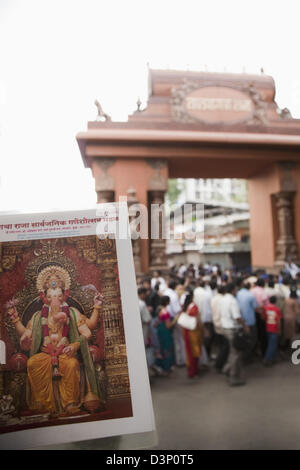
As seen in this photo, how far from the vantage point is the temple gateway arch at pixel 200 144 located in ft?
22.7

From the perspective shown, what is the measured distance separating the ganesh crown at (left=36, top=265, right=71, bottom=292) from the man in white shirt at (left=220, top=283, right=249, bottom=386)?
2.57m

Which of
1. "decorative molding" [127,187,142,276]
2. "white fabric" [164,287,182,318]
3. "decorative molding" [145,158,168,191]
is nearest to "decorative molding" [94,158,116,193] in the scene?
"decorative molding" [127,187,142,276]

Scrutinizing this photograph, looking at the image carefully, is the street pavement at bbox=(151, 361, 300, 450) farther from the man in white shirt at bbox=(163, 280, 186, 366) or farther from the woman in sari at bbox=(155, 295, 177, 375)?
the man in white shirt at bbox=(163, 280, 186, 366)

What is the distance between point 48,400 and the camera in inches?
33.4

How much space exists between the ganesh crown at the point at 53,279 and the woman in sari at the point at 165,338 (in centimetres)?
252

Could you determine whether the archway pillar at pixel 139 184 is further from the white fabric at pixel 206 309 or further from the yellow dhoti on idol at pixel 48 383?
the yellow dhoti on idol at pixel 48 383

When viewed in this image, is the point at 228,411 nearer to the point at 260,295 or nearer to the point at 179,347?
the point at 179,347

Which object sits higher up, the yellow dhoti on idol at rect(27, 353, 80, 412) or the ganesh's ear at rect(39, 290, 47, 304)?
the ganesh's ear at rect(39, 290, 47, 304)

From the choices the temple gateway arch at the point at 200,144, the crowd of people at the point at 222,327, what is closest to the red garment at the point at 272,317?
the crowd of people at the point at 222,327

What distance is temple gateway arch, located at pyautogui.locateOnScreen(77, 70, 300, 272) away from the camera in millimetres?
6930
